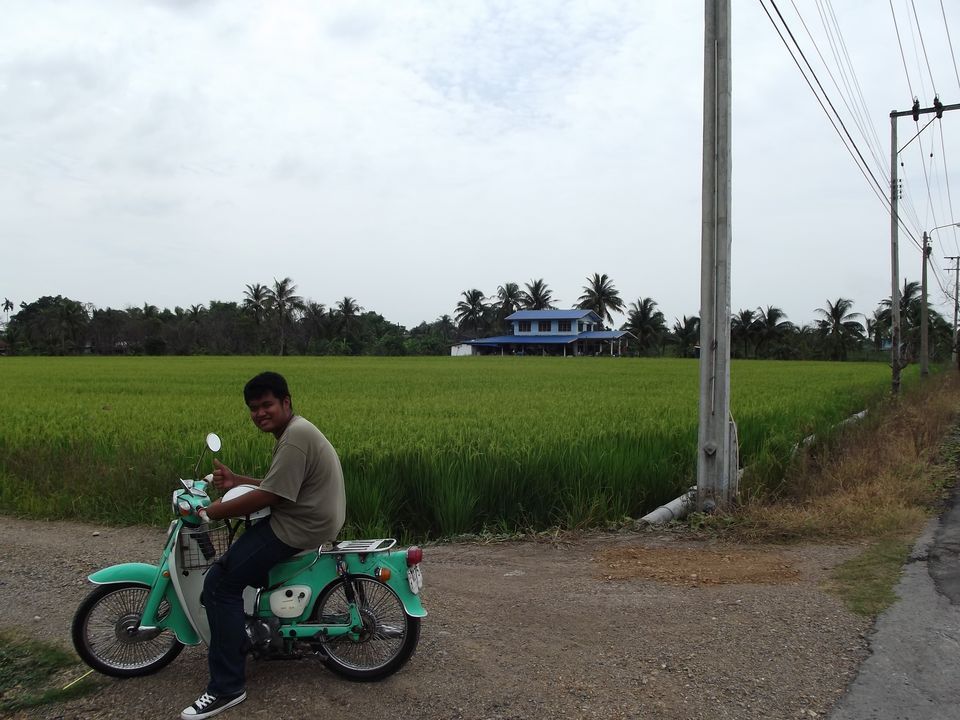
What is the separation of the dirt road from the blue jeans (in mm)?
180

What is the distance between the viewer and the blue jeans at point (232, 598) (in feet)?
11.0

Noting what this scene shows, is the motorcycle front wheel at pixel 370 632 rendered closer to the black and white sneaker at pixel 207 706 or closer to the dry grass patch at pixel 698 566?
the black and white sneaker at pixel 207 706

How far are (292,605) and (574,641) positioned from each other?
1548 mm

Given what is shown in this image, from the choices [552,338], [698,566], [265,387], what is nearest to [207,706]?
[265,387]

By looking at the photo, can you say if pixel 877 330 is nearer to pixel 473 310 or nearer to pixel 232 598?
pixel 473 310

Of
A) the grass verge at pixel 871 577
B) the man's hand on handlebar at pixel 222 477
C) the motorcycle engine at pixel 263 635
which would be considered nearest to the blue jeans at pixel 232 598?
the motorcycle engine at pixel 263 635

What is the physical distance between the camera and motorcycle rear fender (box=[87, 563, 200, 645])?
362cm

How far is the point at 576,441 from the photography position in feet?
30.1

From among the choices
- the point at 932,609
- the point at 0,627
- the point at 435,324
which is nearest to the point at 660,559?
the point at 932,609

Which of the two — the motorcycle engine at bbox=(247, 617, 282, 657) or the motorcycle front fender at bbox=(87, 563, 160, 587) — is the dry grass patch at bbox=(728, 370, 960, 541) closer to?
the motorcycle engine at bbox=(247, 617, 282, 657)

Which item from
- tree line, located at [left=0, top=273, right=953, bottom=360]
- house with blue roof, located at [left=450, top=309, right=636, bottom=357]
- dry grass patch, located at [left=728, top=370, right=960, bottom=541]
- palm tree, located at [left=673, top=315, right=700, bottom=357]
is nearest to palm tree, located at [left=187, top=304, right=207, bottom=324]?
tree line, located at [left=0, top=273, right=953, bottom=360]

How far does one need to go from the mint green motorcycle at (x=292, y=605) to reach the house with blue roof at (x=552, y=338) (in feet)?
231

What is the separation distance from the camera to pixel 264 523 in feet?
11.3

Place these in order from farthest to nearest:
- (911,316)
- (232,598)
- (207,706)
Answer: (911,316)
(232,598)
(207,706)
